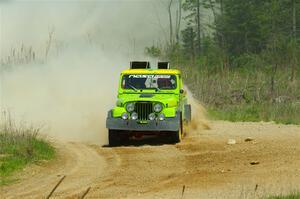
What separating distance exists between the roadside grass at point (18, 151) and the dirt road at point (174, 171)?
0.91 ft

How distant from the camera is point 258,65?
42750 millimetres

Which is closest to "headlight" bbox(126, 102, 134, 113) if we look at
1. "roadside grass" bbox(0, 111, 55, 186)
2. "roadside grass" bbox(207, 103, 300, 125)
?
"roadside grass" bbox(0, 111, 55, 186)

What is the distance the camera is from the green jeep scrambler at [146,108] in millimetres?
16734

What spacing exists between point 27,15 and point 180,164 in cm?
2096

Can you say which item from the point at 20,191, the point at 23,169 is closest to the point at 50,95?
the point at 23,169

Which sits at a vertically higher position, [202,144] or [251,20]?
[251,20]

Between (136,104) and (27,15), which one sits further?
(27,15)

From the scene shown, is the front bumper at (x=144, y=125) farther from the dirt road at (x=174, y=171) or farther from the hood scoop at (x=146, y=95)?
the hood scoop at (x=146, y=95)

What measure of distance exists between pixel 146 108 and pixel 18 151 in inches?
159

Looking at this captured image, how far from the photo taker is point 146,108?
17.0 metres

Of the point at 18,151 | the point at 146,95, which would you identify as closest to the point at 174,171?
the point at 18,151

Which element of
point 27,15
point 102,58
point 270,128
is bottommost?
point 270,128

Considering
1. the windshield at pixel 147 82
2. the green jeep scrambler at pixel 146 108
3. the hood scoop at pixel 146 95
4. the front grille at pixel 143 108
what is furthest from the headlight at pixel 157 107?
the windshield at pixel 147 82

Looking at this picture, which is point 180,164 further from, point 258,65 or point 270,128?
point 258,65
